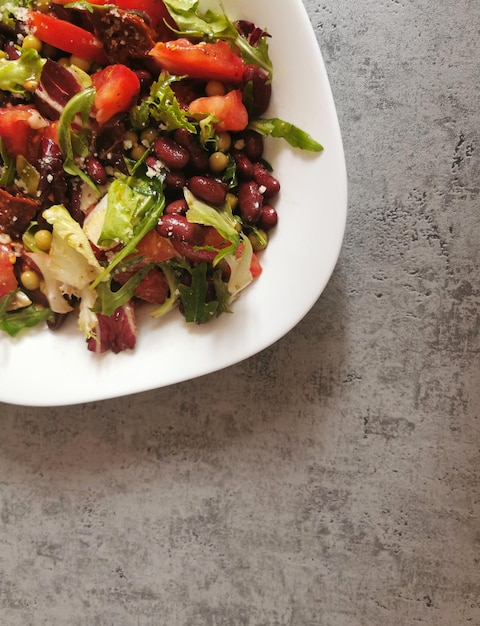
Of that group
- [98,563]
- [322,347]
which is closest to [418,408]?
[322,347]

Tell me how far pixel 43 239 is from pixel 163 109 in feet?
1.52

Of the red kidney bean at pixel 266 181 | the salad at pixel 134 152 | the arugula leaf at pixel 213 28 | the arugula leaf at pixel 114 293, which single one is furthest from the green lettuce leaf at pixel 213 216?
the arugula leaf at pixel 213 28

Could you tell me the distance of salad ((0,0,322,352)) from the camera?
1.46 m

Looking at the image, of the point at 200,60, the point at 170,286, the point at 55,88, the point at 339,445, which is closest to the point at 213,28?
the point at 200,60

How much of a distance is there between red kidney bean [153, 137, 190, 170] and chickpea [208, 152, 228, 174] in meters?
0.07

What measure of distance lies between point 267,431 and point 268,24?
1.13 metres

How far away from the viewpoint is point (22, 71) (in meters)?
1.47

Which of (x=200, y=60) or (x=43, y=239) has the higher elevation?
(x=200, y=60)

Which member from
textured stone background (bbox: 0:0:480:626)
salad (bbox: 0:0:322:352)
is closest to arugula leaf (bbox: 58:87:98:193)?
salad (bbox: 0:0:322:352)

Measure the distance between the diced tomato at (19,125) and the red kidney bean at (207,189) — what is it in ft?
1.35

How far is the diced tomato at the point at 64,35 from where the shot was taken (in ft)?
4.84

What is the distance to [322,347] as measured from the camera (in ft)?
5.91

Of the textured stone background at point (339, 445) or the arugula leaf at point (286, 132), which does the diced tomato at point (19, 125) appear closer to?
the arugula leaf at point (286, 132)

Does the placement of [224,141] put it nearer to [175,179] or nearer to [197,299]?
[175,179]
